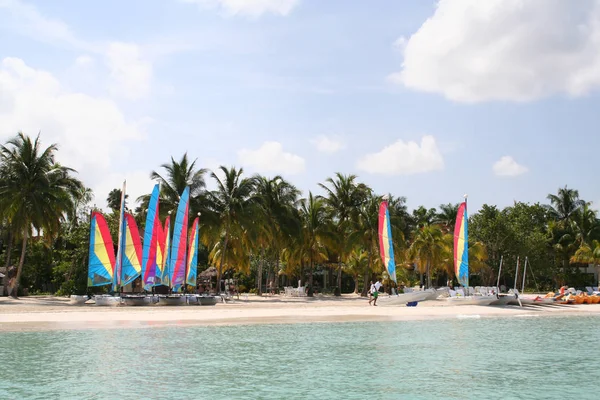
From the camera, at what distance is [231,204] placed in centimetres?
4178

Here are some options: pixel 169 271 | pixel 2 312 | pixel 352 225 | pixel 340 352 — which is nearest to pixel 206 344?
pixel 340 352

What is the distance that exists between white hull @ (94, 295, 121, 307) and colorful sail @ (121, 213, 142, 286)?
4.47 feet

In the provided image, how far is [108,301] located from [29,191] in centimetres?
1012

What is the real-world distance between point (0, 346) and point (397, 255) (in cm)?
3417

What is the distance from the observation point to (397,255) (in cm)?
4778

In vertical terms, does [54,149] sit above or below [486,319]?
above

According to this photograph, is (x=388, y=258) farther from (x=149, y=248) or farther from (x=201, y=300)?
(x=149, y=248)

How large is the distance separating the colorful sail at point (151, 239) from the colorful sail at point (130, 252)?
722 mm

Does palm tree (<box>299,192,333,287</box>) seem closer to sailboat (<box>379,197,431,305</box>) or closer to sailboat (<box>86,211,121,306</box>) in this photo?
sailboat (<box>379,197,431,305</box>)

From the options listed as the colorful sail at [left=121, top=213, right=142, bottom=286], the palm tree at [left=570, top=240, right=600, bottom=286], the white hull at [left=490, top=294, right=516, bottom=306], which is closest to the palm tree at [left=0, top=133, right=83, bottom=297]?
the colorful sail at [left=121, top=213, right=142, bottom=286]

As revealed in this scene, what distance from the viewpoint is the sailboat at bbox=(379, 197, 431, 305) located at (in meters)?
34.0

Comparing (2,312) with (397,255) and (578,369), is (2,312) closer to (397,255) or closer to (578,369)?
(578,369)

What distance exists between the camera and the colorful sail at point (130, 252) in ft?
105

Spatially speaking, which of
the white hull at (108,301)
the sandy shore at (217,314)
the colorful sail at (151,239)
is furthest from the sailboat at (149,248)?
the sandy shore at (217,314)
